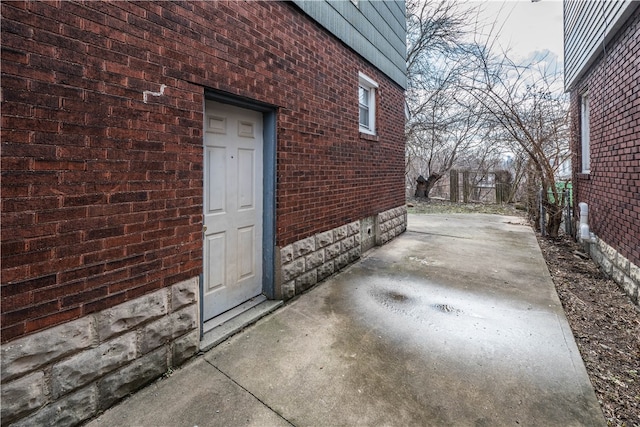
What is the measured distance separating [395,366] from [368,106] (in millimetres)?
4952

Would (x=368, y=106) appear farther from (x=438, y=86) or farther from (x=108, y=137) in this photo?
(x=438, y=86)

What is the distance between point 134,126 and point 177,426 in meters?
1.96

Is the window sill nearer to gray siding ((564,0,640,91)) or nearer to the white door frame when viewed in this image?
the white door frame

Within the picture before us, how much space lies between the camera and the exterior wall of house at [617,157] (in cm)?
374

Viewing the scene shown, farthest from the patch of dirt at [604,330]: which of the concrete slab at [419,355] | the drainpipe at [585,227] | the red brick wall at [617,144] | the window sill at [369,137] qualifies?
the window sill at [369,137]

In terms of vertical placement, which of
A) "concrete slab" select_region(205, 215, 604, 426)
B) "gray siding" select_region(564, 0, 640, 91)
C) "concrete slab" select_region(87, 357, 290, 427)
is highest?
"gray siding" select_region(564, 0, 640, 91)

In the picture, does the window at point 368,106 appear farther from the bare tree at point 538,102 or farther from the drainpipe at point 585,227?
the drainpipe at point 585,227

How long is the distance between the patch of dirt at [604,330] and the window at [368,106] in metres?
3.93

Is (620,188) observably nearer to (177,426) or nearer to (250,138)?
(250,138)

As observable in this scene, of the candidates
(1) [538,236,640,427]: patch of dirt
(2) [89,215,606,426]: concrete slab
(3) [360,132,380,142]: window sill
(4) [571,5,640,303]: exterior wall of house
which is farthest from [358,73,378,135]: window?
(1) [538,236,640,427]: patch of dirt

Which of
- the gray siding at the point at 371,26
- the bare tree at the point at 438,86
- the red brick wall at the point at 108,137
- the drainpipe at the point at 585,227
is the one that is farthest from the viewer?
the bare tree at the point at 438,86

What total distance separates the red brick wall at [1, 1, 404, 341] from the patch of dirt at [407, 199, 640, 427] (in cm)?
323

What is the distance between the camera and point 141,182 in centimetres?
220

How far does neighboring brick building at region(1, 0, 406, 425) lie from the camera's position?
5.54 feet
